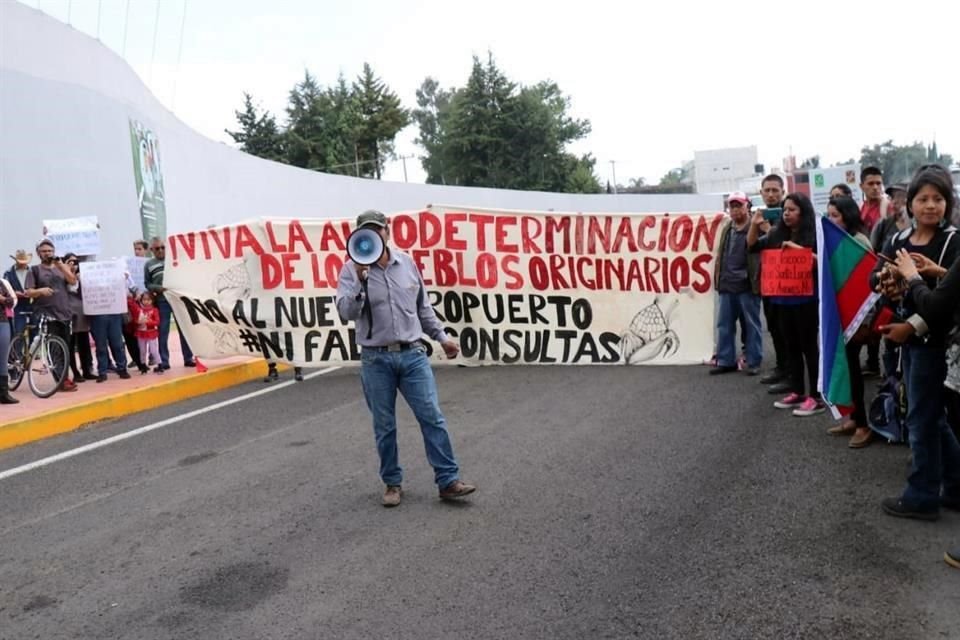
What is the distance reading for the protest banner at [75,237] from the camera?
34.6ft

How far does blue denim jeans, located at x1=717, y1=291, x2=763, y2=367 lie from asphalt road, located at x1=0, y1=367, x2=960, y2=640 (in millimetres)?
1343

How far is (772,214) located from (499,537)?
489 centimetres

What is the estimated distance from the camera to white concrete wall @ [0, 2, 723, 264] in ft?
42.9

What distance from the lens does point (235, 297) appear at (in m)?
9.93

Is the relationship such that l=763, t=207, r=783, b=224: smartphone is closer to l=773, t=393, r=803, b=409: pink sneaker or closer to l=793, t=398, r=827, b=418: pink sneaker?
l=773, t=393, r=803, b=409: pink sneaker

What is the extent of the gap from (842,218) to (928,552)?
3.16m

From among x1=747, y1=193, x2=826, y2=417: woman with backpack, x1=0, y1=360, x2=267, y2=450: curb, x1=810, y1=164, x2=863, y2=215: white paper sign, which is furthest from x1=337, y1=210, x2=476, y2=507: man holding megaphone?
x1=810, y1=164, x2=863, y2=215: white paper sign

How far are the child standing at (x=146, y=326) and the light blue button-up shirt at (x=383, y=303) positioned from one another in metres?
6.59

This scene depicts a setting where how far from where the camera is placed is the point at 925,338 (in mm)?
4074

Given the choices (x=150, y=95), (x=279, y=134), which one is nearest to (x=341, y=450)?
(x=150, y=95)

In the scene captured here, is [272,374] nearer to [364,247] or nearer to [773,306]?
[364,247]

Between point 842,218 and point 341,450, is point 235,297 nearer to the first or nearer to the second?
point 341,450

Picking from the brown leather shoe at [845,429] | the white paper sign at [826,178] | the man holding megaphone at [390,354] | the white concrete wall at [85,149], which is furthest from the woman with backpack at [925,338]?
the white paper sign at [826,178]

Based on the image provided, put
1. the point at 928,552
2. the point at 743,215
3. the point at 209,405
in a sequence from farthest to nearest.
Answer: the point at 209,405
the point at 743,215
the point at 928,552
